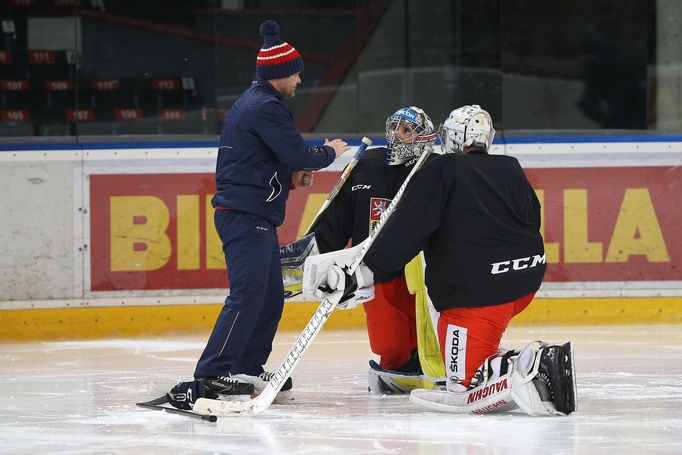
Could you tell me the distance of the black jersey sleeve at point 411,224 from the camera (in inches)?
173

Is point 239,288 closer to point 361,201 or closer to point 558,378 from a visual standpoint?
point 361,201

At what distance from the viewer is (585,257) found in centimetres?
701

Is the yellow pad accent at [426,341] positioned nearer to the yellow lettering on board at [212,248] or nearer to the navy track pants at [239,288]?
the navy track pants at [239,288]

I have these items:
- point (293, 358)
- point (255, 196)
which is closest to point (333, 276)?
point (293, 358)

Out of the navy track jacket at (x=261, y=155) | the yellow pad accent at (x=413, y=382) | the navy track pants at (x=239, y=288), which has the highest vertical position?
the navy track jacket at (x=261, y=155)

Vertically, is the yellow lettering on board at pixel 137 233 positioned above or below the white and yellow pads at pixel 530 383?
above

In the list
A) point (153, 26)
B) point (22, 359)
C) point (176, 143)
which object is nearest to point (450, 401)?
point (22, 359)

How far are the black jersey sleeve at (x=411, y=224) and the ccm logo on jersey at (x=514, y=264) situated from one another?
235 mm

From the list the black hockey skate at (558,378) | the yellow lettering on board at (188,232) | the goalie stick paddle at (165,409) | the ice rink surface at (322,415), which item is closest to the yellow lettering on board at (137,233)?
the yellow lettering on board at (188,232)

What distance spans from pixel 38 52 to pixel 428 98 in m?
2.08

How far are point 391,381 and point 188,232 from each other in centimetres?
224

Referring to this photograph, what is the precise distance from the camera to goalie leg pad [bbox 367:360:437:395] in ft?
16.0

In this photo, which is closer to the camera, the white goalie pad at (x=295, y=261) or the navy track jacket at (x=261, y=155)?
the navy track jacket at (x=261, y=155)

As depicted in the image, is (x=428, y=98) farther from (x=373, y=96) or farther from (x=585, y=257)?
(x=585, y=257)
